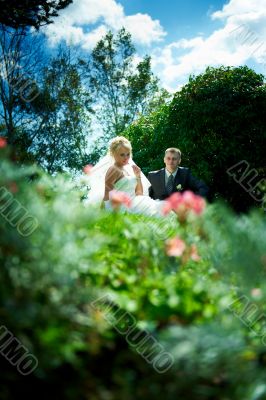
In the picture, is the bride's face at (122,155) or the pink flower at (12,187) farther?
the bride's face at (122,155)

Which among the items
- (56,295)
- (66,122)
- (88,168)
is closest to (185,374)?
(56,295)

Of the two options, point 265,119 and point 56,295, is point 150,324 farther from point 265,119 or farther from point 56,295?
point 265,119

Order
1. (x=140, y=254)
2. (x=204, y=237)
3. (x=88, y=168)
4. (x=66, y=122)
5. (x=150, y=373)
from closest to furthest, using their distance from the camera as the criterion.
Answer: (x=150, y=373), (x=140, y=254), (x=204, y=237), (x=88, y=168), (x=66, y=122)

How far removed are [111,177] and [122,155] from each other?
524mm

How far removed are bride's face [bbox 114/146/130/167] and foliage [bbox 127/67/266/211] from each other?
4.38 meters

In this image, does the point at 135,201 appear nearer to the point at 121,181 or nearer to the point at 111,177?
the point at 121,181

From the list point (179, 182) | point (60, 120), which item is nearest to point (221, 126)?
point (179, 182)

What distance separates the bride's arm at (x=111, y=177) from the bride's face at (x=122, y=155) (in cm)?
17

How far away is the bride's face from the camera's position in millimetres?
8484

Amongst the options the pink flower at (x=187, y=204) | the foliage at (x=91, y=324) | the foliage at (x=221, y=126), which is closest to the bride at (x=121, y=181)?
the foliage at (x=221, y=126)

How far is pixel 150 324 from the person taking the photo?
2.03 meters

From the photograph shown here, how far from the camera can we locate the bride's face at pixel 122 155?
848 cm

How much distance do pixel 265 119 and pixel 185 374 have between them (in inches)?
476

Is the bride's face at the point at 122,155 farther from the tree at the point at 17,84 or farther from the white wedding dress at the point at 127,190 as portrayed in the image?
the tree at the point at 17,84
